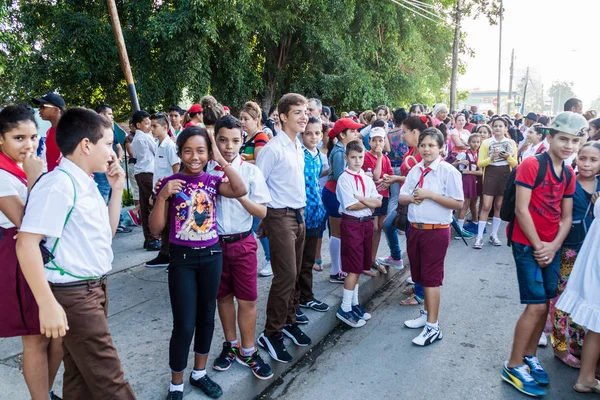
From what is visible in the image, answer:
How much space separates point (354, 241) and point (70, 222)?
8.66 ft

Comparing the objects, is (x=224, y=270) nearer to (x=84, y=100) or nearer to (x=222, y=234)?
(x=222, y=234)

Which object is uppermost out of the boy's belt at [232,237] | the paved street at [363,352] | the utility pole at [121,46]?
the utility pole at [121,46]

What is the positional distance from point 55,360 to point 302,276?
218 centimetres

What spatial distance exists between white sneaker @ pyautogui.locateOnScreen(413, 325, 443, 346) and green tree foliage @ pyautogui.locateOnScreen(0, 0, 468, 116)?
10.5 m

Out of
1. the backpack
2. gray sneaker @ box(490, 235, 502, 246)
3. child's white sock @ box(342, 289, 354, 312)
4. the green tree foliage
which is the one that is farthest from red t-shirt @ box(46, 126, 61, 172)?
the green tree foliage

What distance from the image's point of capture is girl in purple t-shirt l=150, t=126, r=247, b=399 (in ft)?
8.45

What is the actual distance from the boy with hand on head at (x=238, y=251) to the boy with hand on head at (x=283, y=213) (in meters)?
0.28

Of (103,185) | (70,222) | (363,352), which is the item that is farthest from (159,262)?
(70,222)

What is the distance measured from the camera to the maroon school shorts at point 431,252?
372cm

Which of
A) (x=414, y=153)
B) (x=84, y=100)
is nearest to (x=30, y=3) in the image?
(x=84, y=100)

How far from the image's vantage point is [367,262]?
13.9ft

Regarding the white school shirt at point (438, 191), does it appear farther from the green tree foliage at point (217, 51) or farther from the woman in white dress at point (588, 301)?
the green tree foliage at point (217, 51)

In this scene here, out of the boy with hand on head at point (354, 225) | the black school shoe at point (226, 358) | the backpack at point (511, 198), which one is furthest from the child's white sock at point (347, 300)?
the backpack at point (511, 198)

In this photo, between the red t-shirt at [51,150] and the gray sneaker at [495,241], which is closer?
the red t-shirt at [51,150]
